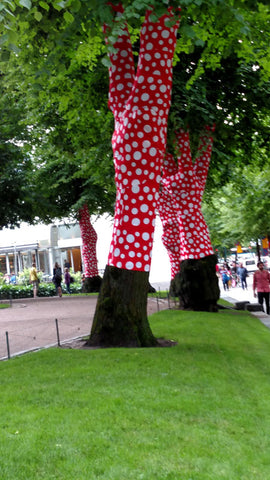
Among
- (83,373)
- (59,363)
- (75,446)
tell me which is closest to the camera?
(75,446)

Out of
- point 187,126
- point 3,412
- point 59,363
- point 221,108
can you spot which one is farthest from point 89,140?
point 3,412

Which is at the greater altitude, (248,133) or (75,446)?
(248,133)

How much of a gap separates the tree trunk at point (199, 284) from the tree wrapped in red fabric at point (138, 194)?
6.30 meters

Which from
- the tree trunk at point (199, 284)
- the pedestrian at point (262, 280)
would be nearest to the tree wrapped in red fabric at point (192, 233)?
the tree trunk at point (199, 284)

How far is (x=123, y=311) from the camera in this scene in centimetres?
880

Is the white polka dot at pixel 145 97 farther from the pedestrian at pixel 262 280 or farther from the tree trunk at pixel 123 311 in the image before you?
the pedestrian at pixel 262 280

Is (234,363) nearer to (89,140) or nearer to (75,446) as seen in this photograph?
(75,446)

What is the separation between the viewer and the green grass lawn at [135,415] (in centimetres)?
373

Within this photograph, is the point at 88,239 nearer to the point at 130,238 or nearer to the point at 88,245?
the point at 88,245

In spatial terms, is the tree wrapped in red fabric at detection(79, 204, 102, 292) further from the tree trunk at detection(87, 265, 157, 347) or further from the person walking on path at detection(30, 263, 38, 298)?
the tree trunk at detection(87, 265, 157, 347)

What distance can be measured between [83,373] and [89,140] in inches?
405

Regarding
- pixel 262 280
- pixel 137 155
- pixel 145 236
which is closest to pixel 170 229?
pixel 262 280

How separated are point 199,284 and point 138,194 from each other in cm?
713

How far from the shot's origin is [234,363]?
764 cm
